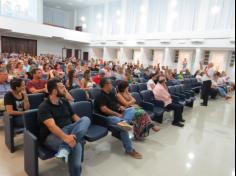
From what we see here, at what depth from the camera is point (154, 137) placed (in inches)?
131

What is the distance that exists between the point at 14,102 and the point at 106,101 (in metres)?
1.29

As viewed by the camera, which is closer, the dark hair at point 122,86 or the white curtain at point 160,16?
the dark hair at point 122,86

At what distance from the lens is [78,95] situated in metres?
3.56

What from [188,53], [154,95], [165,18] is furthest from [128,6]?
[154,95]

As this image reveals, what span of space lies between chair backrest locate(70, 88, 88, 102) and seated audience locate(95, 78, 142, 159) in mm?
803

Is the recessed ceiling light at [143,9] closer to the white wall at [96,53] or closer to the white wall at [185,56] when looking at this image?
the white wall at [185,56]

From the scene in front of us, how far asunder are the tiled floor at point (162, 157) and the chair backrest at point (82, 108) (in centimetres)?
57

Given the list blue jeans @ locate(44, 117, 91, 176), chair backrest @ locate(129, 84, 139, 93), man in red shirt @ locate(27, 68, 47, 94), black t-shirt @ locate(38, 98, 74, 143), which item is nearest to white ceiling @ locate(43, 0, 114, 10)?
chair backrest @ locate(129, 84, 139, 93)

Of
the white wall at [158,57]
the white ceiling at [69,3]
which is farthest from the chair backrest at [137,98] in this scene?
the white ceiling at [69,3]

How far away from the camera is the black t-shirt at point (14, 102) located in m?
2.46

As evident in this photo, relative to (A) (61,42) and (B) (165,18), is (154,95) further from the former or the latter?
(A) (61,42)

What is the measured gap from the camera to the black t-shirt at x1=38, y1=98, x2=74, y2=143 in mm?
1948

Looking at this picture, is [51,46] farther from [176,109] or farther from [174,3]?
[176,109]

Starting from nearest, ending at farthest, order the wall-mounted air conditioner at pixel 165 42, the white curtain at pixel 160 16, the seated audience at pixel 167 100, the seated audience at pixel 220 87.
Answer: the seated audience at pixel 167 100
the seated audience at pixel 220 87
the white curtain at pixel 160 16
the wall-mounted air conditioner at pixel 165 42
